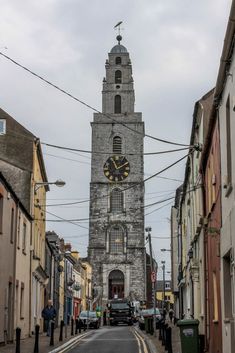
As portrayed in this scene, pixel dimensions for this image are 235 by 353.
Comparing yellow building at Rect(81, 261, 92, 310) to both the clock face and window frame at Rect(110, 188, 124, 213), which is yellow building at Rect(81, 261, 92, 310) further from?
the clock face

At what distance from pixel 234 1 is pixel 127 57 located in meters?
88.2

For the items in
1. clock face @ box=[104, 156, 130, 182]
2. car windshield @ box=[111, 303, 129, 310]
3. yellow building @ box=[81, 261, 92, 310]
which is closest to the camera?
car windshield @ box=[111, 303, 129, 310]

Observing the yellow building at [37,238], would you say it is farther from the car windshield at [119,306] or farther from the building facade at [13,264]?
the car windshield at [119,306]

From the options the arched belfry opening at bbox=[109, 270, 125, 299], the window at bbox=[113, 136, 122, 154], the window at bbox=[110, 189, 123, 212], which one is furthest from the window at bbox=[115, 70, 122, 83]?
the arched belfry opening at bbox=[109, 270, 125, 299]

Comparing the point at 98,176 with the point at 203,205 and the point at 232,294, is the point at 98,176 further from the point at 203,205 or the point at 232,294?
the point at 232,294

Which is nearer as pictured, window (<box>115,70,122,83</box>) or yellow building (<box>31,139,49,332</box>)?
yellow building (<box>31,139,49,332</box>)

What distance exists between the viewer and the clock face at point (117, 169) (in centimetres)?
8856

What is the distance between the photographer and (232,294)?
13383mm

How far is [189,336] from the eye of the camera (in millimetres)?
17219

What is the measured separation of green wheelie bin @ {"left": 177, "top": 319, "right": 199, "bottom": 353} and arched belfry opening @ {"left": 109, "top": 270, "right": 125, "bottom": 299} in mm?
71087

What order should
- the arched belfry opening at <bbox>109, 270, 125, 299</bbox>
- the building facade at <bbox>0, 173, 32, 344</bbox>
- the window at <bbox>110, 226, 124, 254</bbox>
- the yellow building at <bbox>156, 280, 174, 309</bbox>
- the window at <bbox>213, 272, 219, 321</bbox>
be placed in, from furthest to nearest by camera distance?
the window at <bbox>110, 226, 124, 254</bbox>
the arched belfry opening at <bbox>109, 270, 125, 299</bbox>
the yellow building at <bbox>156, 280, 174, 309</bbox>
the building facade at <bbox>0, 173, 32, 344</bbox>
the window at <bbox>213, 272, 219, 321</bbox>

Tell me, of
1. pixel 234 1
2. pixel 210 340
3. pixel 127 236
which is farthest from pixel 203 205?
pixel 127 236

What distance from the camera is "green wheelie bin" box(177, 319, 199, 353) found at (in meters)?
17.2

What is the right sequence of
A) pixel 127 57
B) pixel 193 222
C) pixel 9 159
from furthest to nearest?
pixel 127 57, pixel 9 159, pixel 193 222
